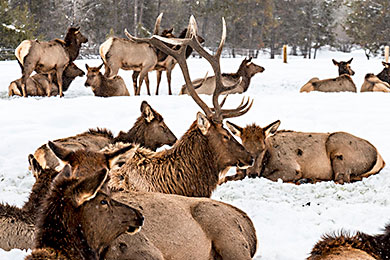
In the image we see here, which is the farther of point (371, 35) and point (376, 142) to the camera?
point (371, 35)

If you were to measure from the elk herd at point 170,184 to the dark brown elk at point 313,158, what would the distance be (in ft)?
0.05

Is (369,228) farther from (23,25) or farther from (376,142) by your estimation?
(23,25)

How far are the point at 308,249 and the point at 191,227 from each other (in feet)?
5.01

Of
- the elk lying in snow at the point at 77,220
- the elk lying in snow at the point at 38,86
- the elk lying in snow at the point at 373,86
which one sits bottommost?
the elk lying in snow at the point at 373,86

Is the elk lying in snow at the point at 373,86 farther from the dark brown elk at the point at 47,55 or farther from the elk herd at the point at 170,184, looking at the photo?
the elk herd at the point at 170,184

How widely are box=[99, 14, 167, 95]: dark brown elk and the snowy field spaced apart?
10.9 feet

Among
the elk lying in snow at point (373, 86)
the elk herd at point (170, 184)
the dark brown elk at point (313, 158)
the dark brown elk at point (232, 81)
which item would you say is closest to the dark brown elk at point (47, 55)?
the dark brown elk at point (232, 81)

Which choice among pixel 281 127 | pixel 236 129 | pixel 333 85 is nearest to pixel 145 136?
pixel 236 129

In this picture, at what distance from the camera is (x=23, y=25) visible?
30.5 metres

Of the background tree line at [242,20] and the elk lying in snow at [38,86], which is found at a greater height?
the elk lying in snow at [38,86]

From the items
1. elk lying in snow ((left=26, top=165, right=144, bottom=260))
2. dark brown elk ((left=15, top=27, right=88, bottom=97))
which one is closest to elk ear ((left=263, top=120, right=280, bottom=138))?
elk lying in snow ((left=26, top=165, right=144, bottom=260))

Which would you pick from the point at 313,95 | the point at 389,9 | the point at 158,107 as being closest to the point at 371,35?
the point at 389,9

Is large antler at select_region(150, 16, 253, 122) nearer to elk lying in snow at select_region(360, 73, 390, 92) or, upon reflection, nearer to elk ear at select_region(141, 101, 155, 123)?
elk ear at select_region(141, 101, 155, 123)

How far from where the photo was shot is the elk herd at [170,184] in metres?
3.16
